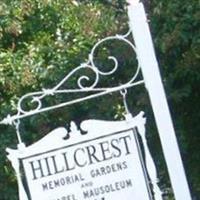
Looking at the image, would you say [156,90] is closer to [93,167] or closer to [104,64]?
[93,167]

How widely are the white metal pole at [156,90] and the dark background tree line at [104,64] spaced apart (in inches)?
54.0

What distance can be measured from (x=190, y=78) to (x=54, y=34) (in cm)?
116

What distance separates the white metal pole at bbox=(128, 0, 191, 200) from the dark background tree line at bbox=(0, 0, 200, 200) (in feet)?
4.50

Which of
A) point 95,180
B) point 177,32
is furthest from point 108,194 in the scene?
point 177,32

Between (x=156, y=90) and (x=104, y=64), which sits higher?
(x=104, y=64)

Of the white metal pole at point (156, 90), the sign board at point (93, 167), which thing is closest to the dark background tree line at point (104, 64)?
the white metal pole at point (156, 90)

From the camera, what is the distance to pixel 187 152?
18.1 ft

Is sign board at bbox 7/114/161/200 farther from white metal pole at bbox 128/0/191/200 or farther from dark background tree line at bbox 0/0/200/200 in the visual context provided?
dark background tree line at bbox 0/0/200/200

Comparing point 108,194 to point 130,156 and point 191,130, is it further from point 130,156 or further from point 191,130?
point 191,130

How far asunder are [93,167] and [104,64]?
69.6 inches

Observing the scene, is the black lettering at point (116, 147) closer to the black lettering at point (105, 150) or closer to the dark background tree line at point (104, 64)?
the black lettering at point (105, 150)

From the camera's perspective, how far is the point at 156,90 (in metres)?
3.74

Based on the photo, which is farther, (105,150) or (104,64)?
(104,64)

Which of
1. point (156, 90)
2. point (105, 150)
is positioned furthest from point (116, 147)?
point (156, 90)
